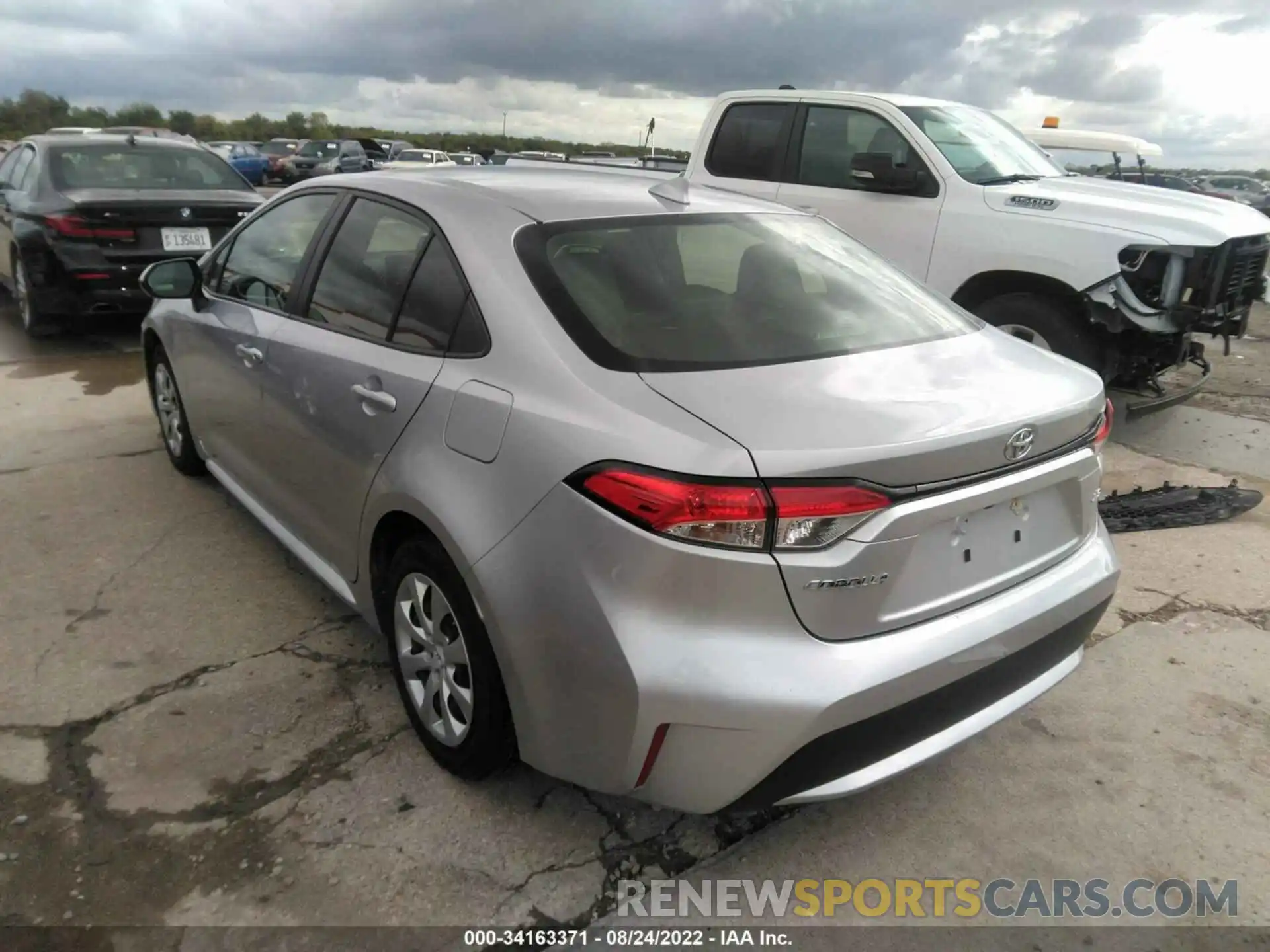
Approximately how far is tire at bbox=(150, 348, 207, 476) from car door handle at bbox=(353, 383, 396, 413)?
7.12ft

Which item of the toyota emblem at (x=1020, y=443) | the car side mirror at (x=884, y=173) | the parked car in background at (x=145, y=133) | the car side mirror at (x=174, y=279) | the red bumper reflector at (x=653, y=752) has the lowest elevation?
the red bumper reflector at (x=653, y=752)

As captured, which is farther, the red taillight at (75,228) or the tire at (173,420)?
the red taillight at (75,228)

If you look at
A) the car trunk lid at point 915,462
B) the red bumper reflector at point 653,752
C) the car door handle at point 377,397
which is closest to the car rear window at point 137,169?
the car door handle at point 377,397

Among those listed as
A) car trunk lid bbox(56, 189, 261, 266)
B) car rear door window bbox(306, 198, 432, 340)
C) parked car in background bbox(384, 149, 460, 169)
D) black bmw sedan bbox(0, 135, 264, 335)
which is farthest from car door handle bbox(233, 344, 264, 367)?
parked car in background bbox(384, 149, 460, 169)

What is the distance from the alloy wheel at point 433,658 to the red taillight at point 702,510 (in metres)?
0.72

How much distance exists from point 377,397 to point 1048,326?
433 centimetres

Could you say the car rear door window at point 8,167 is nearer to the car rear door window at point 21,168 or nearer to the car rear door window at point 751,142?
the car rear door window at point 21,168

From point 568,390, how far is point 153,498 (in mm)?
3265

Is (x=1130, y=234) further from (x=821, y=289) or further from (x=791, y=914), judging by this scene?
(x=791, y=914)

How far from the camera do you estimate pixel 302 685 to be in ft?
10.1

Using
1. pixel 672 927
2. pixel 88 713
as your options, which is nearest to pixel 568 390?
pixel 672 927

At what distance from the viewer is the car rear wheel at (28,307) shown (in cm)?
721

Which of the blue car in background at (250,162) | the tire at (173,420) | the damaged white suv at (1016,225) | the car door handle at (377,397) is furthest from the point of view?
the blue car in background at (250,162)

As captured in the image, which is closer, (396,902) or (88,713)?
(396,902)
